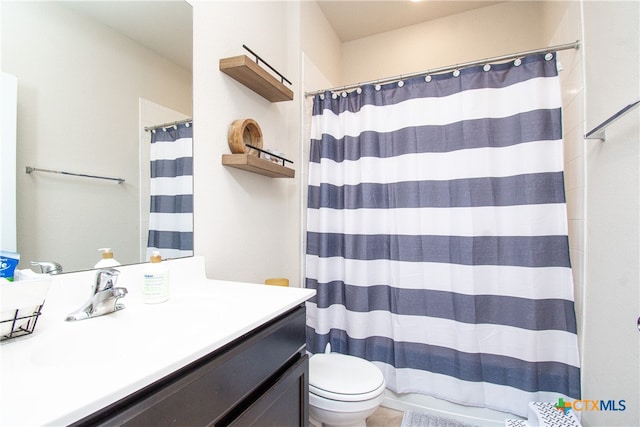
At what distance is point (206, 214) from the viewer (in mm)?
1293

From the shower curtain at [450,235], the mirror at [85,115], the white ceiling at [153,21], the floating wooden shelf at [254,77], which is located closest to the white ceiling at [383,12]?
the shower curtain at [450,235]

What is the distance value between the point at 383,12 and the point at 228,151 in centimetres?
194

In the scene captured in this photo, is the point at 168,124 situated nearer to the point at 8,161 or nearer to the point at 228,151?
the point at 228,151

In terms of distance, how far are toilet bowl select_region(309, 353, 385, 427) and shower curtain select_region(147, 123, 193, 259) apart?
0.82 meters

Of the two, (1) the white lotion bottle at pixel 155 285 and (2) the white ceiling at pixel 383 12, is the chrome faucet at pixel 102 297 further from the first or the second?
(2) the white ceiling at pixel 383 12

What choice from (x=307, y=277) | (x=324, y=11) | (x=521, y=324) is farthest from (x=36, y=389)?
(x=324, y=11)

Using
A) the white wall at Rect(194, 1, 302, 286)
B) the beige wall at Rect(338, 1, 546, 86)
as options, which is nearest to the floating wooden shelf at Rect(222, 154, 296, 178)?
the white wall at Rect(194, 1, 302, 286)

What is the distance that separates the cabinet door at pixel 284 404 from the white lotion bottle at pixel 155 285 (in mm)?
458

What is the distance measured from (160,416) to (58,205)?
66cm

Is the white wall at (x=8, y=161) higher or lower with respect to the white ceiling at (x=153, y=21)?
lower

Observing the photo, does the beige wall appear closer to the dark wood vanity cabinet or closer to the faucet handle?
the dark wood vanity cabinet

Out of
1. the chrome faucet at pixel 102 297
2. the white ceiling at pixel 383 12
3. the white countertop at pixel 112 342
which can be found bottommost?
the white countertop at pixel 112 342

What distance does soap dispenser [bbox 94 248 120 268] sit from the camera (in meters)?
0.89

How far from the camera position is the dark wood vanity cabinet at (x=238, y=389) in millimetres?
487
